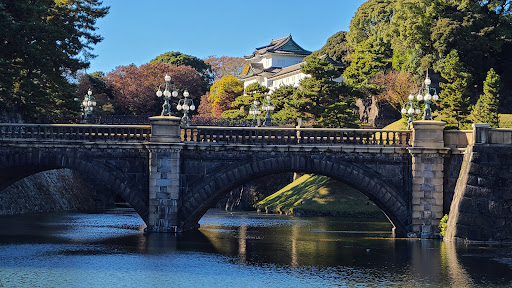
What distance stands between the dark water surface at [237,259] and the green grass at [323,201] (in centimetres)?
1961

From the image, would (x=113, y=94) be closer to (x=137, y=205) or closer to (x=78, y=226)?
(x=78, y=226)

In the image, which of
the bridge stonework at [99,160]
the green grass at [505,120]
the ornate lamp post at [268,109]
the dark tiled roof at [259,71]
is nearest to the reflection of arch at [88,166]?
the bridge stonework at [99,160]

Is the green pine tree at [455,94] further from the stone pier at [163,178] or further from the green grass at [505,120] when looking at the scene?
the stone pier at [163,178]

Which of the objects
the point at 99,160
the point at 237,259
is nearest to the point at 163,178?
the point at 99,160

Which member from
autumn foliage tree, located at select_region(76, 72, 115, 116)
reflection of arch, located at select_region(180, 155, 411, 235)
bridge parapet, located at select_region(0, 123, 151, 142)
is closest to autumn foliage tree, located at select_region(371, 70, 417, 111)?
autumn foliage tree, located at select_region(76, 72, 115, 116)

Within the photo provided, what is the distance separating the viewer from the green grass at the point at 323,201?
76062 millimetres

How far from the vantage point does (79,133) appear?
4797 cm

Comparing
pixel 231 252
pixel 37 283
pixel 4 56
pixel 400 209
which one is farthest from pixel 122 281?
pixel 4 56

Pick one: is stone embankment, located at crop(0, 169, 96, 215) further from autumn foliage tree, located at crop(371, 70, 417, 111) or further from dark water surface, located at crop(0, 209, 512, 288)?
autumn foliage tree, located at crop(371, 70, 417, 111)

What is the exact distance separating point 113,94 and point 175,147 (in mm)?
73593

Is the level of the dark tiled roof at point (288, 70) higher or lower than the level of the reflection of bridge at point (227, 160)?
higher

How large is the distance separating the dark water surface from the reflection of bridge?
231 cm

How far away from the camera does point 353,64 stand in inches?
4257

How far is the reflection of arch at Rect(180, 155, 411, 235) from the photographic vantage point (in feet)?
153
